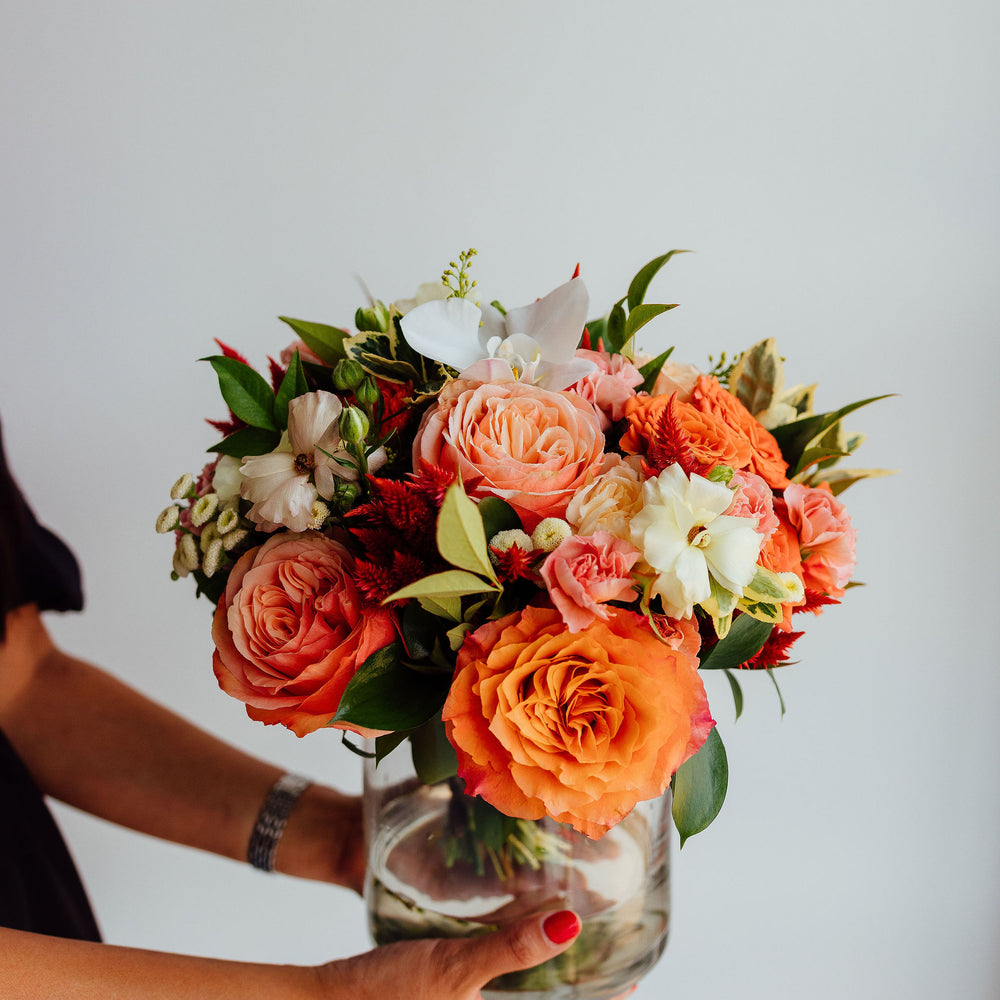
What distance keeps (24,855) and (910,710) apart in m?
1.04

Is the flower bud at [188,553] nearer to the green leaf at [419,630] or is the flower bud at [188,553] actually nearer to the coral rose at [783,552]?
the green leaf at [419,630]

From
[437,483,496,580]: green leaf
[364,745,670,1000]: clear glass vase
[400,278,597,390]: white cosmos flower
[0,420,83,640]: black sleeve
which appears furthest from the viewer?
[0,420,83,640]: black sleeve

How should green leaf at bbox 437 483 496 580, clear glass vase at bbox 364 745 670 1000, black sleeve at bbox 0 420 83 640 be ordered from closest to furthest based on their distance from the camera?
1. green leaf at bbox 437 483 496 580
2. clear glass vase at bbox 364 745 670 1000
3. black sleeve at bbox 0 420 83 640

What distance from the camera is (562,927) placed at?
23.4 inches

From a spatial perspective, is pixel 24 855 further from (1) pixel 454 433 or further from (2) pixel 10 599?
(1) pixel 454 433

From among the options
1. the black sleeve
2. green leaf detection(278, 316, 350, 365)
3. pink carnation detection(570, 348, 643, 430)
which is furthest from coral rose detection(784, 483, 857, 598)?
the black sleeve

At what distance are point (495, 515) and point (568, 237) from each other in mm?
621

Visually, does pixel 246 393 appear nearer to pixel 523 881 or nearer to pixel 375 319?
pixel 375 319

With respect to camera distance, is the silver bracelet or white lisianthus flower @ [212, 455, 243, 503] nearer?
white lisianthus flower @ [212, 455, 243, 503]

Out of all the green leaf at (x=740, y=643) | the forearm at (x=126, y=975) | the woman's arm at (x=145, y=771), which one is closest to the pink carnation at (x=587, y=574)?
the green leaf at (x=740, y=643)

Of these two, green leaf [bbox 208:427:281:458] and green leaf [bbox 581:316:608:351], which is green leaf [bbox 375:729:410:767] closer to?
green leaf [bbox 208:427:281:458]

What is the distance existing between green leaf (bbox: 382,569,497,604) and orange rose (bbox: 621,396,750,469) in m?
0.14

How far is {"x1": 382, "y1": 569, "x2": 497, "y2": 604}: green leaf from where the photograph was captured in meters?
0.43

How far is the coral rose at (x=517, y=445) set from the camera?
487 mm
